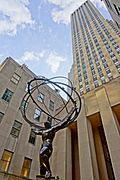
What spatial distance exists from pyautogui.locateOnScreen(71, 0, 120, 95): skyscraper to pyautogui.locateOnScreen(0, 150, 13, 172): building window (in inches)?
1659

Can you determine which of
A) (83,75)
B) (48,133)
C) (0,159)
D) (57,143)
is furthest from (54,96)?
(83,75)

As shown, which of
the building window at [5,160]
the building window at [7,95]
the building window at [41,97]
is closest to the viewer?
the building window at [5,160]

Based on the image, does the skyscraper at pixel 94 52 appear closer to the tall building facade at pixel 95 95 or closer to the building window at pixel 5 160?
the tall building facade at pixel 95 95

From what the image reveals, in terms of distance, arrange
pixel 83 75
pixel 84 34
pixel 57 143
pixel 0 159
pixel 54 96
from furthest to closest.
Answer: pixel 84 34
pixel 83 75
pixel 54 96
pixel 57 143
pixel 0 159

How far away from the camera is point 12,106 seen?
15.3 meters

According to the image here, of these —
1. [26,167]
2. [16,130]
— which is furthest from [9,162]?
[16,130]

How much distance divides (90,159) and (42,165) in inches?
364

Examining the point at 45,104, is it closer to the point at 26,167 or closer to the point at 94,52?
the point at 26,167

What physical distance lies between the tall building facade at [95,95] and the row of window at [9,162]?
4.93m

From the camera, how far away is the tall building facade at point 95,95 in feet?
42.3

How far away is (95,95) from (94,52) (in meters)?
51.9

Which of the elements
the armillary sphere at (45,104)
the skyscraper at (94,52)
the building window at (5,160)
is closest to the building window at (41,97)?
the armillary sphere at (45,104)

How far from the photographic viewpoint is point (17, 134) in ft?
47.9

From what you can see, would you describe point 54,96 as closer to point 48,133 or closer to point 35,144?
point 35,144
